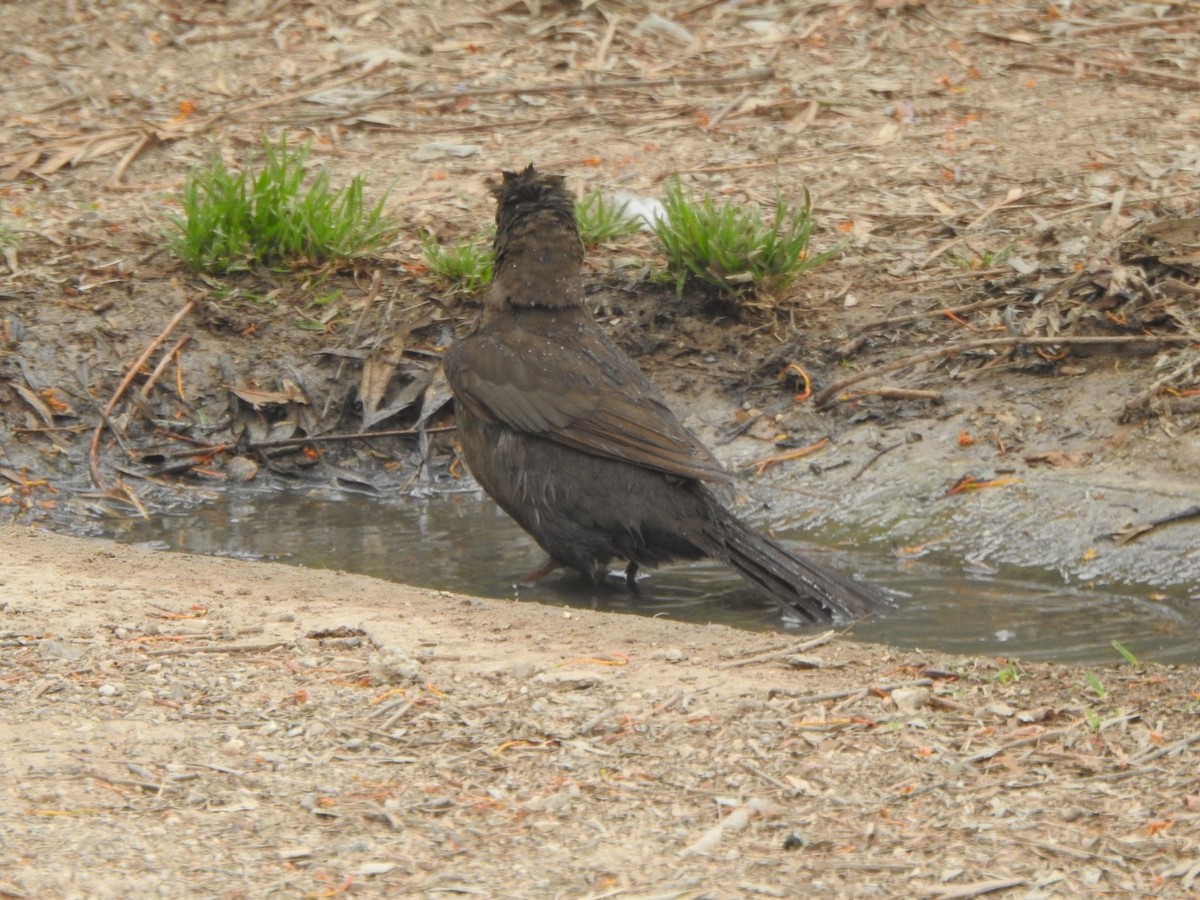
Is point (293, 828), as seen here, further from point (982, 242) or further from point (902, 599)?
point (982, 242)

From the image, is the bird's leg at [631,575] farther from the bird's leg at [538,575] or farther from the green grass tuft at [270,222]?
the green grass tuft at [270,222]

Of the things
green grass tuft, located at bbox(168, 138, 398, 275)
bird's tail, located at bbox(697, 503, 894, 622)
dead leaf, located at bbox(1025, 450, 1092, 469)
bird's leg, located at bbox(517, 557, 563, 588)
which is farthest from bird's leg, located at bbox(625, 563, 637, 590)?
green grass tuft, located at bbox(168, 138, 398, 275)

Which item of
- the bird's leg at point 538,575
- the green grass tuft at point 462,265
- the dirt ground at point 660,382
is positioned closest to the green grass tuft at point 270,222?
the dirt ground at point 660,382

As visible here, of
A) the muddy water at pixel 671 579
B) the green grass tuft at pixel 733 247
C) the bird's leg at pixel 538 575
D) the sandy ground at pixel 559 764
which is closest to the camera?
the sandy ground at pixel 559 764

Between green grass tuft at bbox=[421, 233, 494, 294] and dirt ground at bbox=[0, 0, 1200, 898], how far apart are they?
0.41 ft

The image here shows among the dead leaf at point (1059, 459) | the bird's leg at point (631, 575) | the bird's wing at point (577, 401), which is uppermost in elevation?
the bird's wing at point (577, 401)

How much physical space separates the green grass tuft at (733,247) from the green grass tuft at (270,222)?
1575 millimetres

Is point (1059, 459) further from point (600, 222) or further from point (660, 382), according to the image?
point (600, 222)

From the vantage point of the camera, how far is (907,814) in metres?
3.82

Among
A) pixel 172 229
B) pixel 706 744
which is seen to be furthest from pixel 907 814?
pixel 172 229

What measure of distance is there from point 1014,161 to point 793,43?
7.34 ft

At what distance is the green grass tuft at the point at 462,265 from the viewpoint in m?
8.52

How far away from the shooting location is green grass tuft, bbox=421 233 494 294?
8516 mm

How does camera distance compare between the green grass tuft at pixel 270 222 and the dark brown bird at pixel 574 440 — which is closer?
the dark brown bird at pixel 574 440
